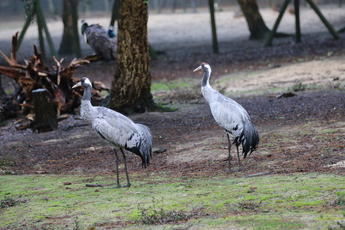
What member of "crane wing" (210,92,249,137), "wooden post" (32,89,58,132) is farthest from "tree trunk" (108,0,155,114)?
"crane wing" (210,92,249,137)

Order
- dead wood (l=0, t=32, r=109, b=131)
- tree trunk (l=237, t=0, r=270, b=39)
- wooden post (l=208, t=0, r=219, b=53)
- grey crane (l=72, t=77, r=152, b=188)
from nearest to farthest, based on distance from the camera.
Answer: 1. grey crane (l=72, t=77, r=152, b=188)
2. dead wood (l=0, t=32, r=109, b=131)
3. wooden post (l=208, t=0, r=219, b=53)
4. tree trunk (l=237, t=0, r=270, b=39)

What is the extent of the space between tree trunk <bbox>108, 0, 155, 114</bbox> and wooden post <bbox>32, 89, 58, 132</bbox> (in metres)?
1.12

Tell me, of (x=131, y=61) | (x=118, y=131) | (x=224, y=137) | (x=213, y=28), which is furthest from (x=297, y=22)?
(x=118, y=131)

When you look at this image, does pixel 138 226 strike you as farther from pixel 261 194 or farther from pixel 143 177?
pixel 143 177

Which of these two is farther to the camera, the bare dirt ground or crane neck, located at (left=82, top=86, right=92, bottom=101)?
the bare dirt ground

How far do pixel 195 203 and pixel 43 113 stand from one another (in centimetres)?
594

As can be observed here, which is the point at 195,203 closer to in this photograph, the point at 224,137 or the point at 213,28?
the point at 224,137

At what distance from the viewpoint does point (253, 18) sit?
20.8 metres

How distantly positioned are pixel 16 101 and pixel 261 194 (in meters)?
8.37

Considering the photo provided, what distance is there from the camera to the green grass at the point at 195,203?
14.2 ft

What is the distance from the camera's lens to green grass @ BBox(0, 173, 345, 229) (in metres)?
4.33

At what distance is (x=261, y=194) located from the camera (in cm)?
502

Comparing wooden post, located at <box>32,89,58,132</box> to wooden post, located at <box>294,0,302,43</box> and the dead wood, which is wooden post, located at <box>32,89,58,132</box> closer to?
the dead wood

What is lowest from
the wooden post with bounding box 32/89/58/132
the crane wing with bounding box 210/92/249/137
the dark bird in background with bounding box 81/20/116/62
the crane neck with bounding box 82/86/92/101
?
the wooden post with bounding box 32/89/58/132
